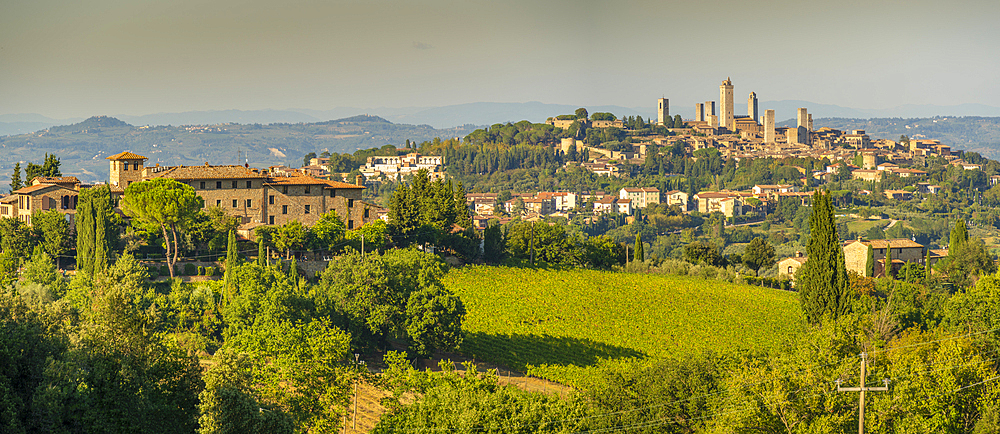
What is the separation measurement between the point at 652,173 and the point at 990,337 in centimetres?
14199

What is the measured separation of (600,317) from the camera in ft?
133

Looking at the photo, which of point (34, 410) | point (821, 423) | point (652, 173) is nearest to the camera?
point (34, 410)

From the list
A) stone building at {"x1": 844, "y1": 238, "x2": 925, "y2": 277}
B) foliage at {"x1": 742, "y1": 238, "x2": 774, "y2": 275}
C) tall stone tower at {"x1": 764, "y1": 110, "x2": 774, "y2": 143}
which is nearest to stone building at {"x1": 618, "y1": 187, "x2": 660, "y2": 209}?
tall stone tower at {"x1": 764, "y1": 110, "x2": 774, "y2": 143}

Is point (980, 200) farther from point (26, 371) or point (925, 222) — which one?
point (26, 371)

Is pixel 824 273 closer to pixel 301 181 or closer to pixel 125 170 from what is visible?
pixel 301 181

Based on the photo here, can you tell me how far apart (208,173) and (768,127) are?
531ft

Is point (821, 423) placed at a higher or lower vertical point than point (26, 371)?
lower

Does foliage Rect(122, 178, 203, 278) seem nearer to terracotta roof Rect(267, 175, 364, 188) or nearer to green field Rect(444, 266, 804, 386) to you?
terracotta roof Rect(267, 175, 364, 188)

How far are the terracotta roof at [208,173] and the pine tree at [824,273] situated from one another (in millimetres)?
27258

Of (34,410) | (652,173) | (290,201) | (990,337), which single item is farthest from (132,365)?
(652,173)

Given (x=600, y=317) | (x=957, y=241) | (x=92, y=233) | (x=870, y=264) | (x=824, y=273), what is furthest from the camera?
(x=957, y=241)

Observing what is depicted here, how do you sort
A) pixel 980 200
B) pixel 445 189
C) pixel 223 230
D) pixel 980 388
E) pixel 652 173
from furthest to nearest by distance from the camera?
pixel 652 173 → pixel 980 200 → pixel 445 189 → pixel 223 230 → pixel 980 388

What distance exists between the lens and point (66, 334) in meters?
17.6

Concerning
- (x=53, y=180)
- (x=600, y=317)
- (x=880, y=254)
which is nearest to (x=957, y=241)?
(x=880, y=254)
